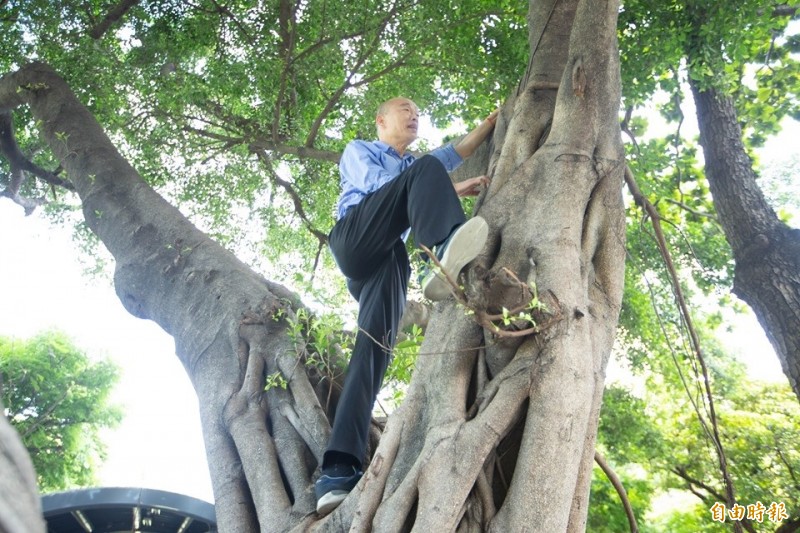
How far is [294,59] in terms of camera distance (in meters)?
7.05

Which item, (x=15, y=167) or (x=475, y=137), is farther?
(x=15, y=167)

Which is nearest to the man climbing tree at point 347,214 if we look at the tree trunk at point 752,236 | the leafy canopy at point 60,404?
the tree trunk at point 752,236

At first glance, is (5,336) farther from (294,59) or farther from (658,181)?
(658,181)

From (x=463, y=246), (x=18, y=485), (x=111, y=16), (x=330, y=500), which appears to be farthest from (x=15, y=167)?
(x=18, y=485)

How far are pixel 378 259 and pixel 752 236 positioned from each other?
357cm

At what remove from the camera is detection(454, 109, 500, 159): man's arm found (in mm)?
4450

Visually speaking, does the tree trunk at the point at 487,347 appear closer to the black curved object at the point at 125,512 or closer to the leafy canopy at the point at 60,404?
the black curved object at the point at 125,512

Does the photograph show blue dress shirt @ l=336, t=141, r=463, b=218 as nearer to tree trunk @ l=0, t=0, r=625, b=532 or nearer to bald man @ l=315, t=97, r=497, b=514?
bald man @ l=315, t=97, r=497, b=514

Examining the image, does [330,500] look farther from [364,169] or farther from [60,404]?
[60,404]

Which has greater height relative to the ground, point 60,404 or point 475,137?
point 60,404

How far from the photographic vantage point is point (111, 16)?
792 centimetres

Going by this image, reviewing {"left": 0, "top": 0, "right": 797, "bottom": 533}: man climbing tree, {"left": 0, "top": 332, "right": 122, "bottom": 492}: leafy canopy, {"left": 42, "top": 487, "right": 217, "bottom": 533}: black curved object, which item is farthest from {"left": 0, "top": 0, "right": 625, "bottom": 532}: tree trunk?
{"left": 0, "top": 332, "right": 122, "bottom": 492}: leafy canopy

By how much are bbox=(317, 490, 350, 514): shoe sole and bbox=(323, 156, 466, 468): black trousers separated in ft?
0.60

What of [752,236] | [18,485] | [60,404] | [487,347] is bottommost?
[18,485]
